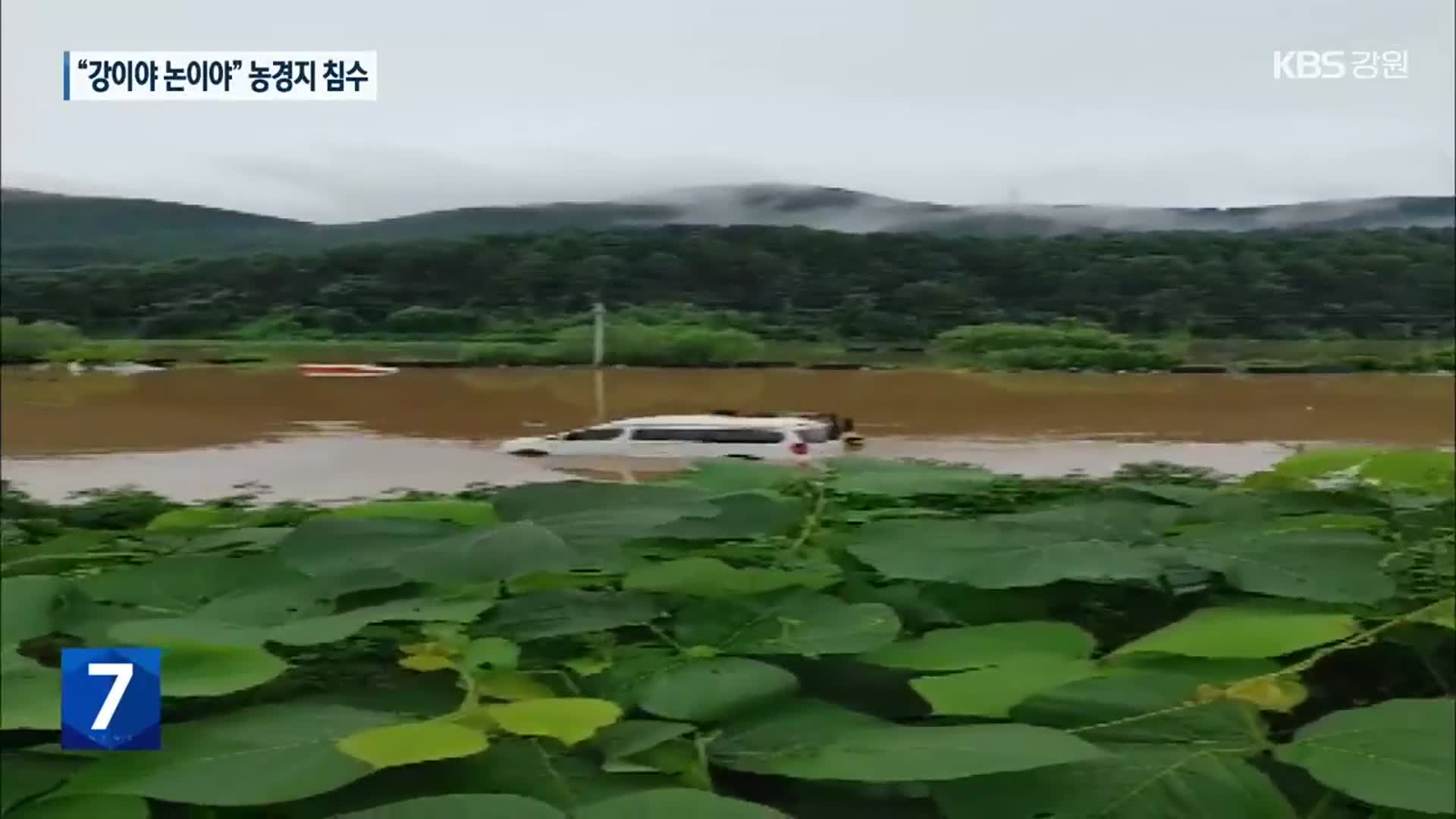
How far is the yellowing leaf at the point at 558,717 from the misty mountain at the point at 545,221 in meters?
0.30

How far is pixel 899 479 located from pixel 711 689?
175 millimetres

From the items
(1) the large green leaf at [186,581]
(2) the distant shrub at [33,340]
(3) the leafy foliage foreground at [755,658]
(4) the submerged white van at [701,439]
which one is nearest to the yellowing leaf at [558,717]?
(3) the leafy foliage foreground at [755,658]

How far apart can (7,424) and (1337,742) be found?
0.50 meters

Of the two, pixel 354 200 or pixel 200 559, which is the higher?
pixel 354 200

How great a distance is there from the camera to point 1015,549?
0.29 meters

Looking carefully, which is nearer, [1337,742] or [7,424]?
[1337,742]

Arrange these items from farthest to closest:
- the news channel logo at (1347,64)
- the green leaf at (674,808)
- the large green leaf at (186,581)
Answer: the news channel logo at (1347,64) < the large green leaf at (186,581) < the green leaf at (674,808)

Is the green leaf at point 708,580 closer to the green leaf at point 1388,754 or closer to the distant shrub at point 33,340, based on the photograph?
the green leaf at point 1388,754

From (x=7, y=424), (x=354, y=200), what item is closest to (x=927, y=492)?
(x=354, y=200)

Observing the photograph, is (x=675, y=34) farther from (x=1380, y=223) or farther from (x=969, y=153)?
(x=1380, y=223)

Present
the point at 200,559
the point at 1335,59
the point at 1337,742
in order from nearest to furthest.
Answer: the point at 1337,742 → the point at 200,559 → the point at 1335,59

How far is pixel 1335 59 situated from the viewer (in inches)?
16.8

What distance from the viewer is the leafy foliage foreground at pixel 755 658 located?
206 mm

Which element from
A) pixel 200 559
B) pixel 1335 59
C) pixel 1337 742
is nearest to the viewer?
pixel 1337 742
